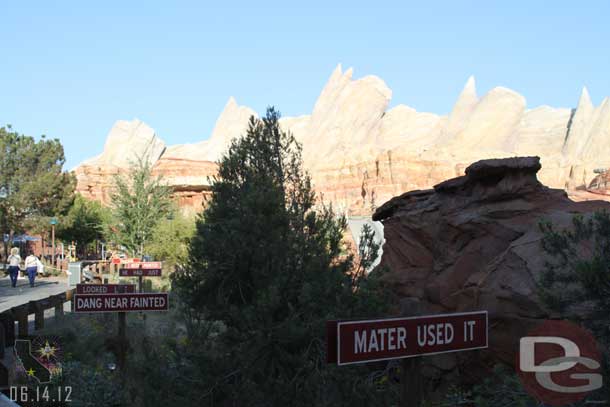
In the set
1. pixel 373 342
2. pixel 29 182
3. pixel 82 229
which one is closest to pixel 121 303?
pixel 373 342

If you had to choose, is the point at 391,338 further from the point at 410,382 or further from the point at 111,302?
the point at 111,302

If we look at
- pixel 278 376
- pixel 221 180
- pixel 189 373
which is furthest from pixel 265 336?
pixel 221 180

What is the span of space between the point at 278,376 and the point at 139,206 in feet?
69.9

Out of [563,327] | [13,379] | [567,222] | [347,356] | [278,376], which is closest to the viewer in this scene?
[347,356]

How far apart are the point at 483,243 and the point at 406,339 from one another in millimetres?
5902

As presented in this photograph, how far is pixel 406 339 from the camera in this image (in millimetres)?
4137

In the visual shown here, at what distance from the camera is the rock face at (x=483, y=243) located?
822 centimetres

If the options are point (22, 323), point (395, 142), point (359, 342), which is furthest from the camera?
point (395, 142)

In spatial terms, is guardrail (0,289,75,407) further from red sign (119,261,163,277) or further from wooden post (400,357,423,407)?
wooden post (400,357,423,407)

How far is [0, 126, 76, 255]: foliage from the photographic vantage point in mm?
43125

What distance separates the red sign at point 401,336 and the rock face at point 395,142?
78.3 metres

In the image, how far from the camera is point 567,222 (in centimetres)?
859

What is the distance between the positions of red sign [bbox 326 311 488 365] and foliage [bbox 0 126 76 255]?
41590 mm

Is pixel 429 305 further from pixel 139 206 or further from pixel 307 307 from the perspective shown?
pixel 139 206
